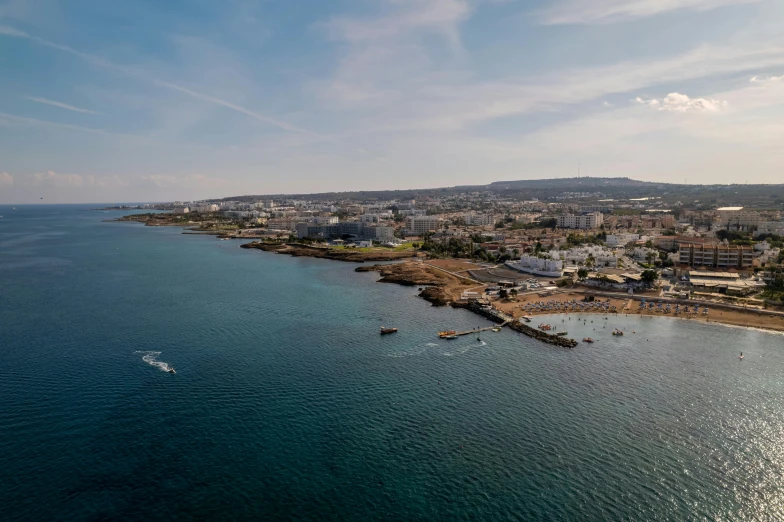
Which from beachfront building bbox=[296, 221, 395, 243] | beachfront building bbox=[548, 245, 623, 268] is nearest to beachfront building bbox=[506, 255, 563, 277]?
beachfront building bbox=[548, 245, 623, 268]

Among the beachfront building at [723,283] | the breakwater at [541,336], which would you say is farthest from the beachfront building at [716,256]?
the breakwater at [541,336]

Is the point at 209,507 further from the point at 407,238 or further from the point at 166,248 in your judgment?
the point at 407,238

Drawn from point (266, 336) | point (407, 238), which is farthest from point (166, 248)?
point (266, 336)

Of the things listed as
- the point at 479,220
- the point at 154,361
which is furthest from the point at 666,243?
the point at 154,361

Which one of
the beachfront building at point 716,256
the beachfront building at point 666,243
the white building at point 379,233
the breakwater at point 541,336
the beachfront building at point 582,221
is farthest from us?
the beachfront building at point 582,221

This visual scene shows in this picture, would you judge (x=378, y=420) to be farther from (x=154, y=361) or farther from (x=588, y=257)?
(x=588, y=257)

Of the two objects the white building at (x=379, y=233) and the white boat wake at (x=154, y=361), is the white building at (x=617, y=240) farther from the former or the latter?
the white boat wake at (x=154, y=361)

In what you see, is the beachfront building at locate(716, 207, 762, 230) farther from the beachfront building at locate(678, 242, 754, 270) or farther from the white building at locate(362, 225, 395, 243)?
the white building at locate(362, 225, 395, 243)
